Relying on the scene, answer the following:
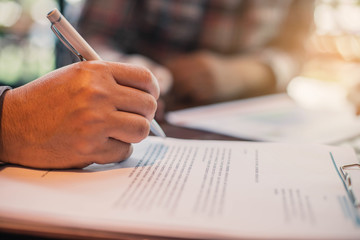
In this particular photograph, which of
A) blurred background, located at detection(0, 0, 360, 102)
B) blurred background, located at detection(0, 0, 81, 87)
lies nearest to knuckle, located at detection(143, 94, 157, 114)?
blurred background, located at detection(0, 0, 360, 102)

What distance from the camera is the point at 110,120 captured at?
13.9 inches

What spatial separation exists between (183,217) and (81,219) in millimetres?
76

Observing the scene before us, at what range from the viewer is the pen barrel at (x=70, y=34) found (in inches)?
13.7

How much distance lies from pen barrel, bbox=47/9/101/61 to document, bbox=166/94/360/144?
266 millimetres

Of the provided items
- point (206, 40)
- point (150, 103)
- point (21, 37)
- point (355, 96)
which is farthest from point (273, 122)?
point (21, 37)

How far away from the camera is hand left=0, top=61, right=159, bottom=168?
1.13 ft

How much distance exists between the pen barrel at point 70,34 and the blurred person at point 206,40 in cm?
40

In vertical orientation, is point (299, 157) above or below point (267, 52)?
below

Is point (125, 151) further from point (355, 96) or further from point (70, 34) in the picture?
point (355, 96)

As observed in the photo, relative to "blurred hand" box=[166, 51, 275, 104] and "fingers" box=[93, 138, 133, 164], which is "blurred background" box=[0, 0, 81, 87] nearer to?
"blurred hand" box=[166, 51, 275, 104]

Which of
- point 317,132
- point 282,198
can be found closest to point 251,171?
point 282,198

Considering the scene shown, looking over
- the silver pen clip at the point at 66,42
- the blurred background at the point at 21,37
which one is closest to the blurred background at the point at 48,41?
the blurred background at the point at 21,37

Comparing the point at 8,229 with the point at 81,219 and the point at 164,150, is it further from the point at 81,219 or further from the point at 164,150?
the point at 164,150

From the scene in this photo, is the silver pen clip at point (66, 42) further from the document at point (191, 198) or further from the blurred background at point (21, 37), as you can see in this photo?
the blurred background at point (21, 37)
